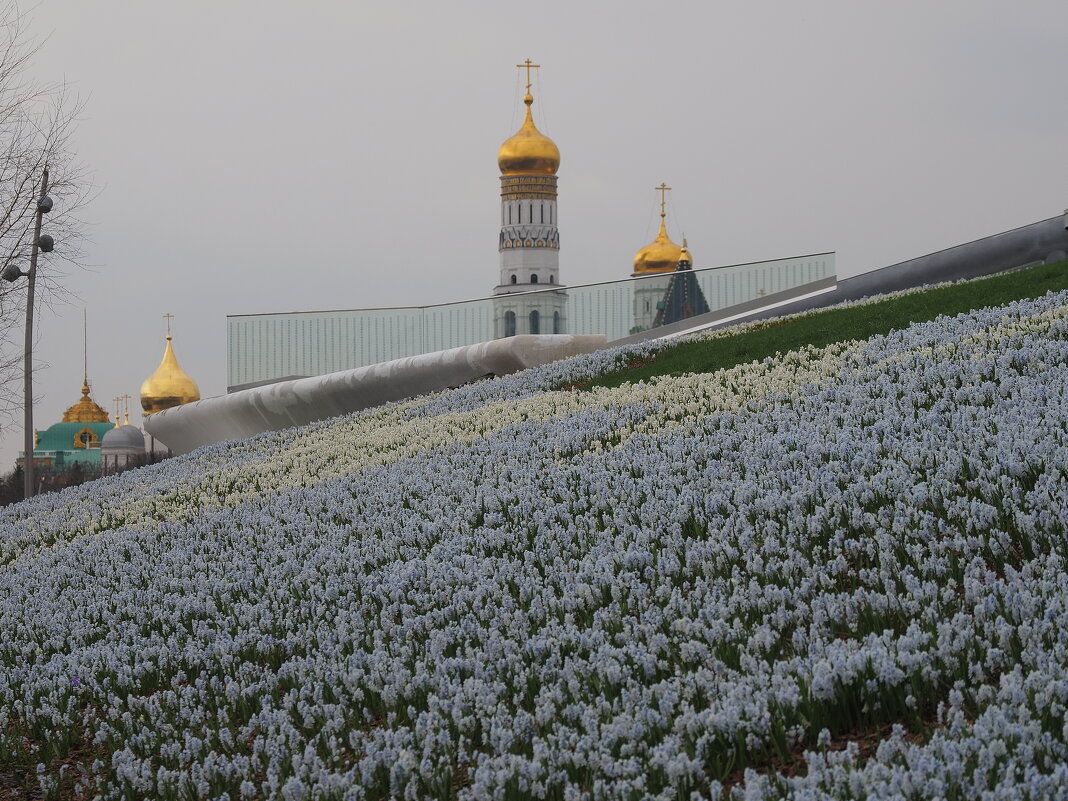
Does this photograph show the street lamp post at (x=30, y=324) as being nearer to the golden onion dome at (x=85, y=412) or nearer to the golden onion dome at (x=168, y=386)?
the golden onion dome at (x=168, y=386)

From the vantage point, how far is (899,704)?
197 inches

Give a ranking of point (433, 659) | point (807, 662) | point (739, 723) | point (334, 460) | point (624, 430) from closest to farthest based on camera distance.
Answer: point (739, 723) → point (807, 662) → point (433, 659) → point (624, 430) → point (334, 460)

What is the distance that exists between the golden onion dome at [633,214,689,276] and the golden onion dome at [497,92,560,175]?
1072 centimetres

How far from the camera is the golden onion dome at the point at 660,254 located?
92.9m

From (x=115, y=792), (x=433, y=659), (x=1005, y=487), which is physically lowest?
(x=115, y=792)

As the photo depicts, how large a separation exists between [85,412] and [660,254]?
90.7 metres

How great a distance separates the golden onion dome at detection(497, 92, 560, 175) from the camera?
96.0m

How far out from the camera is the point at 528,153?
3829 inches

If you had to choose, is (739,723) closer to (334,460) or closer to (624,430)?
(624,430)

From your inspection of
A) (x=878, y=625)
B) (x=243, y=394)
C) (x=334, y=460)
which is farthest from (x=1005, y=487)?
(x=243, y=394)

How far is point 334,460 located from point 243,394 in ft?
48.6

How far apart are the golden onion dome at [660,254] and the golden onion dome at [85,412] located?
3424 inches

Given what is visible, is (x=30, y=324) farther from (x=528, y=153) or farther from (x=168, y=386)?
(x=528, y=153)

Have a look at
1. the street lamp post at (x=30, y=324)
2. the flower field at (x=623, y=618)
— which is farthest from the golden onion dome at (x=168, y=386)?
the flower field at (x=623, y=618)
